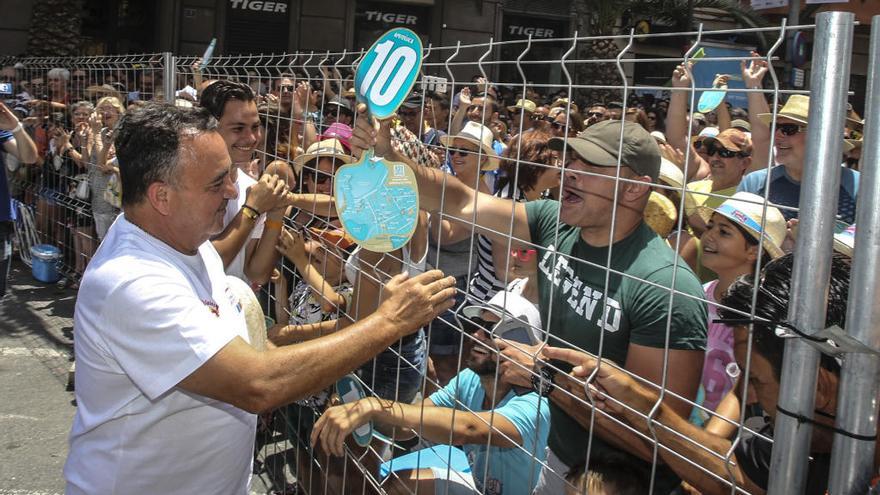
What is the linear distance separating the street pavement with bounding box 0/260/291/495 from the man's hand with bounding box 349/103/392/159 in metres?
1.68

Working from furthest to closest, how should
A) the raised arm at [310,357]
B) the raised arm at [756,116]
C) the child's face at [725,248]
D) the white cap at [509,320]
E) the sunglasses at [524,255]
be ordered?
the raised arm at [756,116] < the sunglasses at [524,255] < the child's face at [725,248] < the white cap at [509,320] < the raised arm at [310,357]

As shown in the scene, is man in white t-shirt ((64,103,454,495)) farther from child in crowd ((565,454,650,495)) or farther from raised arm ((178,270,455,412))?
child in crowd ((565,454,650,495))

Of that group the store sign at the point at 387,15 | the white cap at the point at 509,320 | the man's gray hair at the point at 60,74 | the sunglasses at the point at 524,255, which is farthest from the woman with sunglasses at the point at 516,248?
the store sign at the point at 387,15

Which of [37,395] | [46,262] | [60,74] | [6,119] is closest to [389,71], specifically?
[37,395]

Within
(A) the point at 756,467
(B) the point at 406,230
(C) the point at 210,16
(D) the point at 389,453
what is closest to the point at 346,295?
(D) the point at 389,453

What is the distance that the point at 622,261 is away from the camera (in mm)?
2143

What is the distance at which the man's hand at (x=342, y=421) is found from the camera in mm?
2475

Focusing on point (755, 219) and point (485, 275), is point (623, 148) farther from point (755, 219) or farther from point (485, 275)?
point (485, 275)

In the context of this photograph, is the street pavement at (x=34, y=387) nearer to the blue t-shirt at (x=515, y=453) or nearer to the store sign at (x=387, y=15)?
the blue t-shirt at (x=515, y=453)

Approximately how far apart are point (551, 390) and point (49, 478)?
3259 mm

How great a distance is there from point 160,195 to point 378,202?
25.3 inches

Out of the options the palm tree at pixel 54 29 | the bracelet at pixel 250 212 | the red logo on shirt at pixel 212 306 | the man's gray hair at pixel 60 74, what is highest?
the palm tree at pixel 54 29

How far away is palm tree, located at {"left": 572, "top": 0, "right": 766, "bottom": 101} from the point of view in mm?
17250

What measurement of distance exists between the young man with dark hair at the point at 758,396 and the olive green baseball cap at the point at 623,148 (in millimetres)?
453
